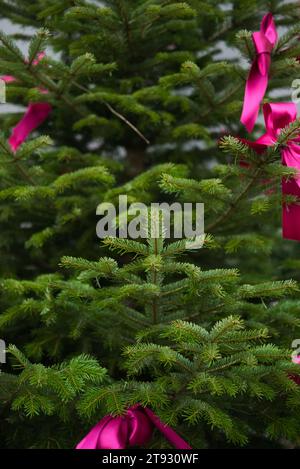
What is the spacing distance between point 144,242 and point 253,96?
39 centimetres

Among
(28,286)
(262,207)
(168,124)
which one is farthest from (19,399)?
(168,124)

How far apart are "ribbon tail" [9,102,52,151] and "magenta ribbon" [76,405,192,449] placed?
664 mm

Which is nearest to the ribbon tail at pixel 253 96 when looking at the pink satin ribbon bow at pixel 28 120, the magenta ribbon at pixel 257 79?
the magenta ribbon at pixel 257 79

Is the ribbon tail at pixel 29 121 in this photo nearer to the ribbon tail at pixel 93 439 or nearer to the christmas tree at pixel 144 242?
the christmas tree at pixel 144 242

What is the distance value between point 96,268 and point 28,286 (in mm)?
220

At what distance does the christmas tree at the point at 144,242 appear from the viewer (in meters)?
1.02

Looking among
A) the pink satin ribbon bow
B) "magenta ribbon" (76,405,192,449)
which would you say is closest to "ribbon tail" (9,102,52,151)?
the pink satin ribbon bow

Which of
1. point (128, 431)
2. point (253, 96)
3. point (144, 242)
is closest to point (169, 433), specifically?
point (128, 431)

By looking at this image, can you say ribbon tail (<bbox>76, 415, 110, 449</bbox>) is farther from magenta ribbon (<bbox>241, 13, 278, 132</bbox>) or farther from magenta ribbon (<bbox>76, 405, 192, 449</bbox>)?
magenta ribbon (<bbox>241, 13, 278, 132</bbox>)

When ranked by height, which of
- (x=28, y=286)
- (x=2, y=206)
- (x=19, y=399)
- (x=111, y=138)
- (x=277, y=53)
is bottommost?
(x=19, y=399)

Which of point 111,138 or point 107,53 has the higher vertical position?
point 107,53

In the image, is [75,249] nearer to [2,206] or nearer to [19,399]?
[2,206]

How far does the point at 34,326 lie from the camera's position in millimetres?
1391

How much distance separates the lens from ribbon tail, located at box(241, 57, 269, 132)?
3.92 ft
